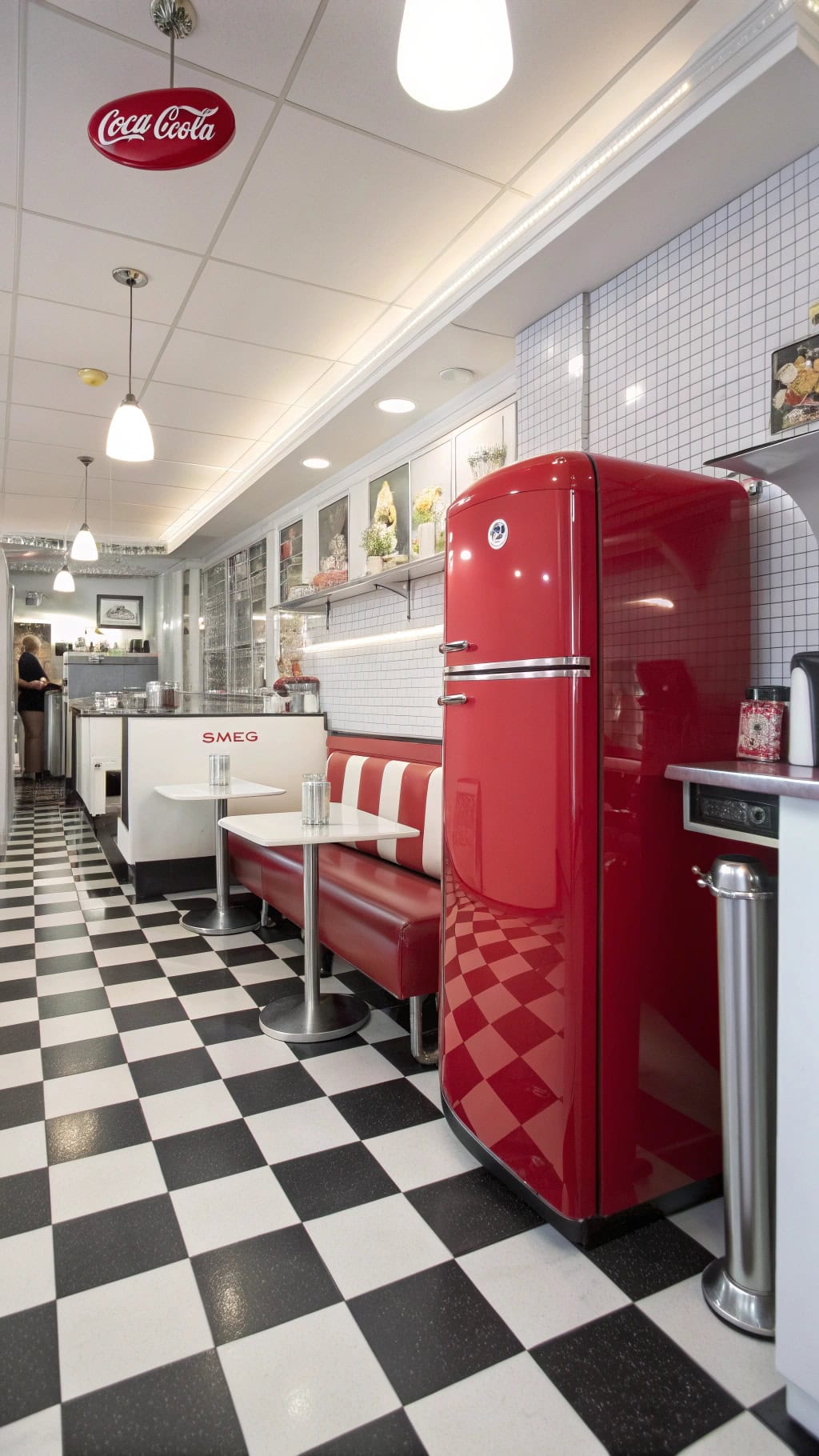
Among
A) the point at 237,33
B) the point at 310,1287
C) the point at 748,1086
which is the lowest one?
the point at 310,1287

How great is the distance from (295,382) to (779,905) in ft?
15.2

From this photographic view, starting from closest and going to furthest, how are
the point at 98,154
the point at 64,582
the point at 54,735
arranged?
the point at 98,154 → the point at 64,582 → the point at 54,735

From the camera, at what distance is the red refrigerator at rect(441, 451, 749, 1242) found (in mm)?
1812

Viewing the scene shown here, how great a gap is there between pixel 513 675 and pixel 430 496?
2584mm

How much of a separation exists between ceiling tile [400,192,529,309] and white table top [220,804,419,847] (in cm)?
228

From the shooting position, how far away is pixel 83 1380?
56.8 inches

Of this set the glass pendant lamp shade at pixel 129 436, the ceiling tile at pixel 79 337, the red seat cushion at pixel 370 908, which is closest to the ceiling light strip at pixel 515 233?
the ceiling tile at pixel 79 337

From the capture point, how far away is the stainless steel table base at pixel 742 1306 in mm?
1572

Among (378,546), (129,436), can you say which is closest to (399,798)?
(378,546)

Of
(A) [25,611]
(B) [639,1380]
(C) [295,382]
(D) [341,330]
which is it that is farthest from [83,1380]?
(A) [25,611]

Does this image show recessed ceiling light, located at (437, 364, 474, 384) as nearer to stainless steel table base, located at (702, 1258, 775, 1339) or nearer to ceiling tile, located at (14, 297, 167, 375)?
ceiling tile, located at (14, 297, 167, 375)

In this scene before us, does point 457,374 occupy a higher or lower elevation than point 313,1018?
higher

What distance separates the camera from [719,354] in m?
2.44

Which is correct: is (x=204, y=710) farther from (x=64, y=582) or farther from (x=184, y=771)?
(x=64, y=582)
